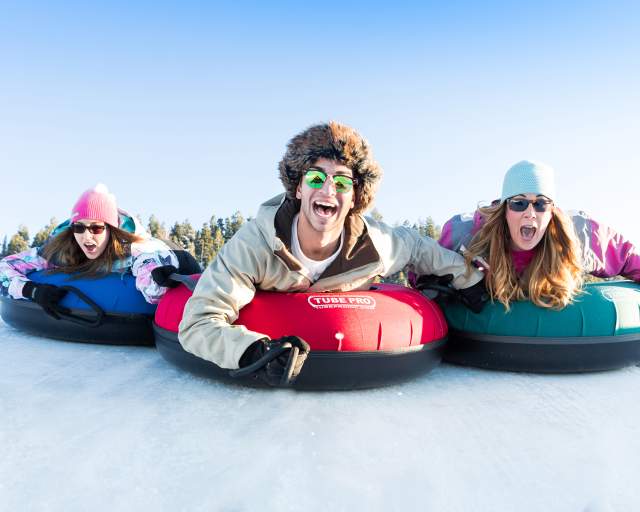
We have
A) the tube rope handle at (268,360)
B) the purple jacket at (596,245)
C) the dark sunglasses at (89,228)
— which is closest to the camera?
the tube rope handle at (268,360)

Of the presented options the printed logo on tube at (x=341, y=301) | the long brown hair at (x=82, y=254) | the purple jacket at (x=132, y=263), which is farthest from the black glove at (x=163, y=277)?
the printed logo on tube at (x=341, y=301)

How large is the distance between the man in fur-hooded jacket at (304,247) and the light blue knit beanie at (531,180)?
0.62 m

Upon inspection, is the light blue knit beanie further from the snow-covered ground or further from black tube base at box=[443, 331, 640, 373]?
the snow-covered ground

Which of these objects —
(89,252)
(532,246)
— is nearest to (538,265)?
(532,246)

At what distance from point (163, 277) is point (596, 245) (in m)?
3.06

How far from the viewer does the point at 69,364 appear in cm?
322

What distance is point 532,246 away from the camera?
324 cm

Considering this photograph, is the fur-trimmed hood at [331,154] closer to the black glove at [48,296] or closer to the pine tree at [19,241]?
the black glove at [48,296]

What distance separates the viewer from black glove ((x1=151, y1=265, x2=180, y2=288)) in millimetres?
3305

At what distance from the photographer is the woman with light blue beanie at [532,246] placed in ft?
Result: 10.3

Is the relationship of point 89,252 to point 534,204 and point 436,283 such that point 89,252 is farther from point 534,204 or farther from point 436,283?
point 534,204

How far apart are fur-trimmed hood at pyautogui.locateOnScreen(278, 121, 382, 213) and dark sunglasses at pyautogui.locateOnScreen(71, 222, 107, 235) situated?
1.79 m

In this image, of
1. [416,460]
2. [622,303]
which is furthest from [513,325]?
[416,460]

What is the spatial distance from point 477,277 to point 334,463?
1829 millimetres
